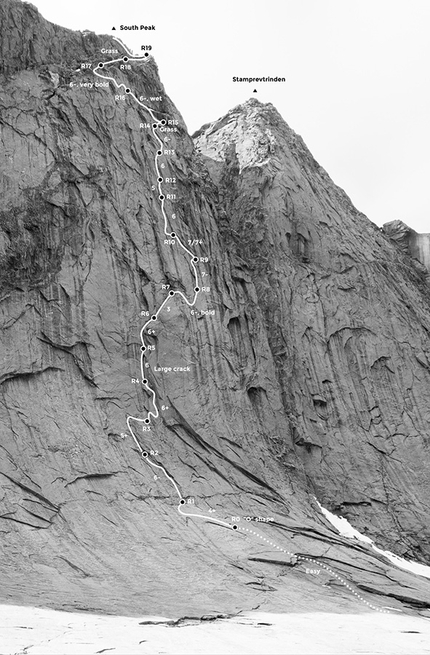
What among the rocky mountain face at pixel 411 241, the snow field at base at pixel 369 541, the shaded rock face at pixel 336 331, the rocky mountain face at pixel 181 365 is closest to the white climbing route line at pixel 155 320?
the rocky mountain face at pixel 181 365

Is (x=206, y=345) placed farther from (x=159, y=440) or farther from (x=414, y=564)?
(x=414, y=564)

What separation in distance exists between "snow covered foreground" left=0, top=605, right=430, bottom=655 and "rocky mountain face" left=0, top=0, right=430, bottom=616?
1.33 metres

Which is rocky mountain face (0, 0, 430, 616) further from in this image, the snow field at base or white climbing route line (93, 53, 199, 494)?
the snow field at base

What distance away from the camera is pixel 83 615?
2392 centimetres

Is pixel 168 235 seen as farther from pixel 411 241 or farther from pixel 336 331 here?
pixel 411 241

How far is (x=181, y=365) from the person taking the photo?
1288 inches

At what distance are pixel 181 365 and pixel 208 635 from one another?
36.9 feet

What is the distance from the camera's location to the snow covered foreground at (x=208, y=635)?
21.2 metres

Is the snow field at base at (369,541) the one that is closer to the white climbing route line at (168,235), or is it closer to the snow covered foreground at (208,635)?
the white climbing route line at (168,235)

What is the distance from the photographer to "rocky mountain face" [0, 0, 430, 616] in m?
28.1

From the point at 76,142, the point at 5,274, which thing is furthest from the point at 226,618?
the point at 76,142

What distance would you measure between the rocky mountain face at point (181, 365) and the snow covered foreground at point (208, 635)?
4.38 ft

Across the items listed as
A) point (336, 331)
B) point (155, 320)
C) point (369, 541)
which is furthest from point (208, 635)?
point (336, 331)

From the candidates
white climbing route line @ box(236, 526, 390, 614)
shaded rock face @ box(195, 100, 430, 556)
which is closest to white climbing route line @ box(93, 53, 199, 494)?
white climbing route line @ box(236, 526, 390, 614)
